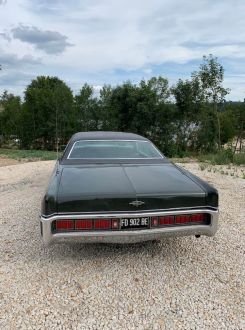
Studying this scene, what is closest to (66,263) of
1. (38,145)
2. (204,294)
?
(204,294)

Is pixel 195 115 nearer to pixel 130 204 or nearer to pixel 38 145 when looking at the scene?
pixel 38 145

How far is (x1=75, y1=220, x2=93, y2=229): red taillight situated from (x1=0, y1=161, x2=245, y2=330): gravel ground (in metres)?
0.50

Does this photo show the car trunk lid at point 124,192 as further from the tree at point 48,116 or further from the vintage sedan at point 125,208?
the tree at point 48,116

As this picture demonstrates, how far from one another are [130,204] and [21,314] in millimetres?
1250

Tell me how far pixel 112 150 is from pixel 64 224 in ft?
6.04

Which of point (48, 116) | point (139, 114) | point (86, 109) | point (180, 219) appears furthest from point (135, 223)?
point (48, 116)

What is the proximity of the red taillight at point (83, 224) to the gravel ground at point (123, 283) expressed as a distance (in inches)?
19.6

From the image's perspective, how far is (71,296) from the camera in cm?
285

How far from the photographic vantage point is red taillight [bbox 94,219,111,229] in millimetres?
3059

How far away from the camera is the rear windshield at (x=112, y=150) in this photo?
4.54 metres

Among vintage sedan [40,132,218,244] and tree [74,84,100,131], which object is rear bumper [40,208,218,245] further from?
tree [74,84,100,131]

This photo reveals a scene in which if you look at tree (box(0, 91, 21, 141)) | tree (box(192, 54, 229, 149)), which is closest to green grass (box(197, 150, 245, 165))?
tree (box(192, 54, 229, 149))

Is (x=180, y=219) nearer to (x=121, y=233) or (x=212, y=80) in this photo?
(x=121, y=233)

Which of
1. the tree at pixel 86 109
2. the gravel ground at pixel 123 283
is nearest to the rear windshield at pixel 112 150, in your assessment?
the gravel ground at pixel 123 283
